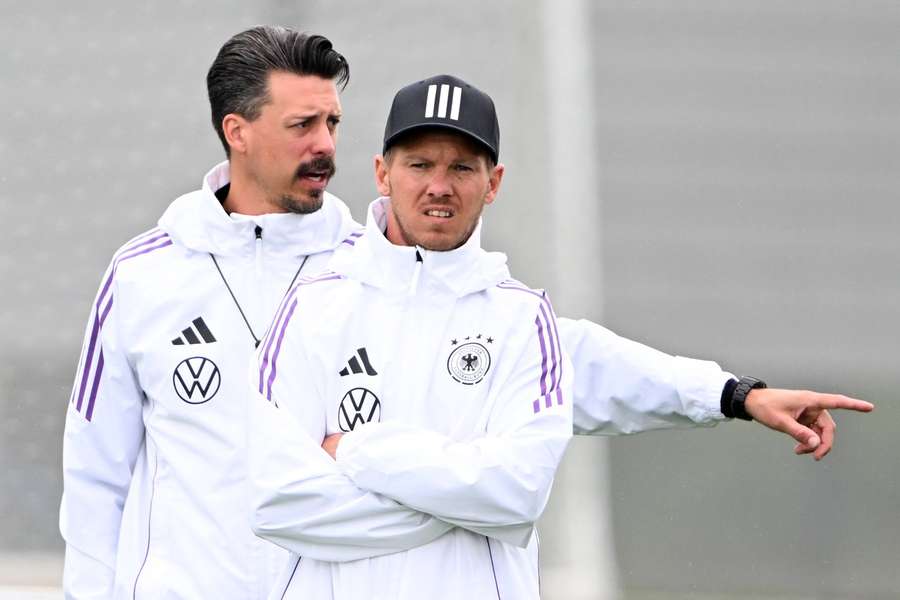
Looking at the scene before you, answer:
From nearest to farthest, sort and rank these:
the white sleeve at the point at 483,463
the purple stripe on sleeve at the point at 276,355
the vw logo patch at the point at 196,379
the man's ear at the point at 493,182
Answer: the white sleeve at the point at 483,463 → the purple stripe on sleeve at the point at 276,355 → the man's ear at the point at 493,182 → the vw logo patch at the point at 196,379

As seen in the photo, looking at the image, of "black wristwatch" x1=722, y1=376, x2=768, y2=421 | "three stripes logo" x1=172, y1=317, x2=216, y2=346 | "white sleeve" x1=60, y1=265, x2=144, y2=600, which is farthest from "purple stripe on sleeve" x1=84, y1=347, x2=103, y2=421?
"black wristwatch" x1=722, y1=376, x2=768, y2=421

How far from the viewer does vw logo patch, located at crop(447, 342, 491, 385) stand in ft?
7.63

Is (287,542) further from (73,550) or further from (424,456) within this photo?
(73,550)

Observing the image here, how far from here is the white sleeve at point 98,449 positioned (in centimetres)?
274

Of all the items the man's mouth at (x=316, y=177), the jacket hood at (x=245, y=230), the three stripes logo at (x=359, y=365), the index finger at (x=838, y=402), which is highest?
the man's mouth at (x=316, y=177)

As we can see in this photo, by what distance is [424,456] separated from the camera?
2205 mm

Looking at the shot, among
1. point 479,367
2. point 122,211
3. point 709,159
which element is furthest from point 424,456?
point 709,159

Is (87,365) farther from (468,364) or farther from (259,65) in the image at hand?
(468,364)

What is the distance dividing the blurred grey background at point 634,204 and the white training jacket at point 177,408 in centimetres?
231

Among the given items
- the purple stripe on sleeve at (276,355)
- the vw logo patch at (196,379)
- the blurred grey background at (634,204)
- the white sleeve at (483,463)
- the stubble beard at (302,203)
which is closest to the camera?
the white sleeve at (483,463)

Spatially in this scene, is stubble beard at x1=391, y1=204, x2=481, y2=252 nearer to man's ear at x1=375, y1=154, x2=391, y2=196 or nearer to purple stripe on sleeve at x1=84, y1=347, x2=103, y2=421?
man's ear at x1=375, y1=154, x2=391, y2=196

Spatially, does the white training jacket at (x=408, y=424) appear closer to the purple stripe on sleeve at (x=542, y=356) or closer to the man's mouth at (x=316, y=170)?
the purple stripe on sleeve at (x=542, y=356)

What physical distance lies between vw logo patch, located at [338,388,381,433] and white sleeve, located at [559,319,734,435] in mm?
489

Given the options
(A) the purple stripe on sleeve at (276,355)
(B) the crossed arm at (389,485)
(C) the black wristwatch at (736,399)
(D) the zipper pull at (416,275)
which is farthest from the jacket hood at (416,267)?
(C) the black wristwatch at (736,399)
